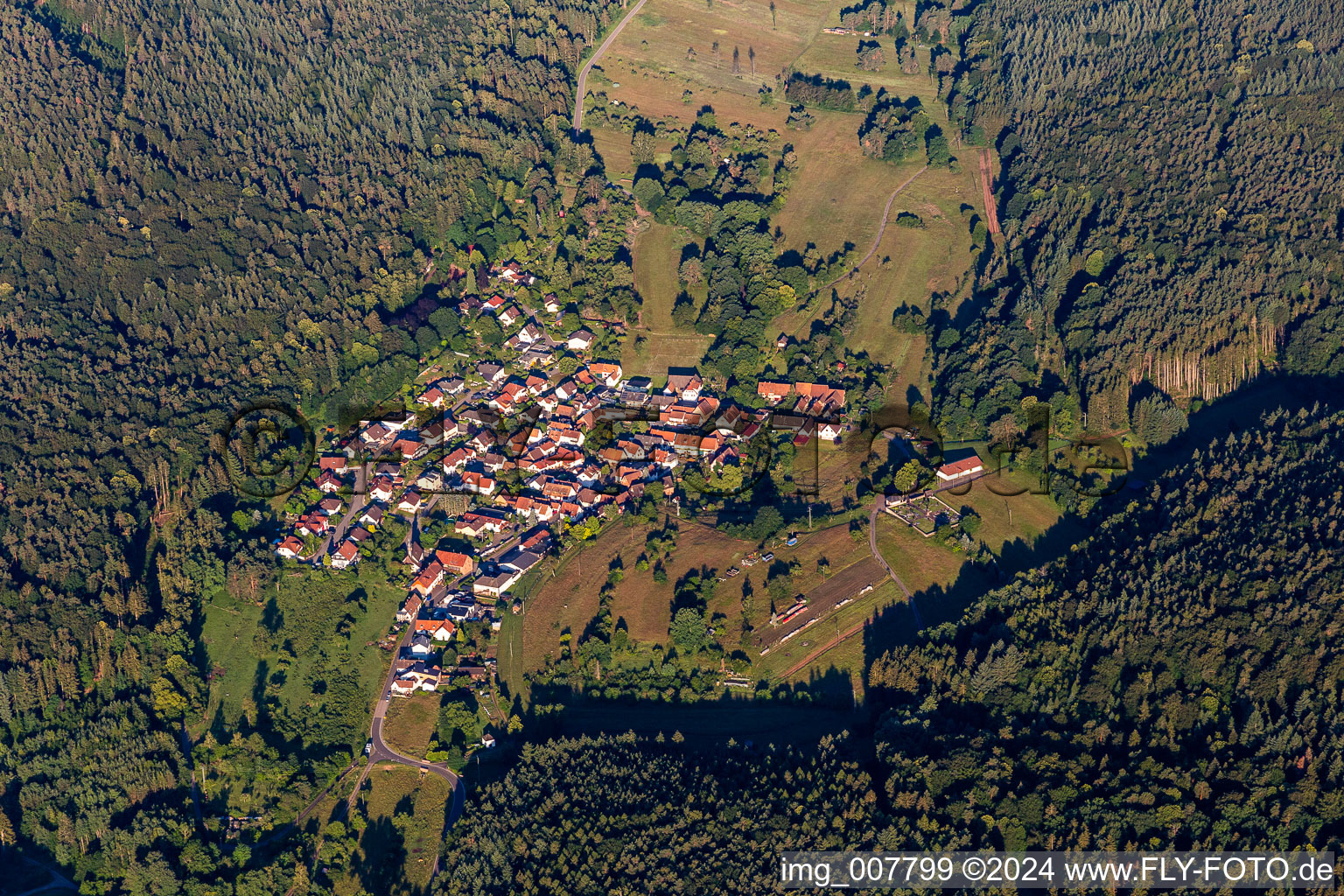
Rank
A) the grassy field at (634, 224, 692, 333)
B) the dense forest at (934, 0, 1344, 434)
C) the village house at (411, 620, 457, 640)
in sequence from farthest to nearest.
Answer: the grassy field at (634, 224, 692, 333)
the dense forest at (934, 0, 1344, 434)
the village house at (411, 620, 457, 640)

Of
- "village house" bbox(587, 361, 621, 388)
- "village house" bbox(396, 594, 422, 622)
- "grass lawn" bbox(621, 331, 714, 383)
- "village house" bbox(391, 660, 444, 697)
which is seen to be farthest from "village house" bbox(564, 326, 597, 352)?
"village house" bbox(391, 660, 444, 697)

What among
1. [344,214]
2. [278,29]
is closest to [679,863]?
[344,214]

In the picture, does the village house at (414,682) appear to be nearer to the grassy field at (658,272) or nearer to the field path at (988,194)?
the grassy field at (658,272)

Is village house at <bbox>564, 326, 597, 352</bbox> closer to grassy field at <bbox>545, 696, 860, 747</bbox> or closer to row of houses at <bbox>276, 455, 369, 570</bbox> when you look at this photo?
row of houses at <bbox>276, 455, 369, 570</bbox>

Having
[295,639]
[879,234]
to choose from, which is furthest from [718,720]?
[879,234]

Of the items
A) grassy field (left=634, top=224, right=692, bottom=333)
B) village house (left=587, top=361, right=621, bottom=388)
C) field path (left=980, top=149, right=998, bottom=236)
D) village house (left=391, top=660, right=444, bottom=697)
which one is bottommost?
village house (left=391, top=660, right=444, bottom=697)

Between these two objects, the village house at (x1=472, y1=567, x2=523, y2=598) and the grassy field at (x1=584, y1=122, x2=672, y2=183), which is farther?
the grassy field at (x1=584, y1=122, x2=672, y2=183)

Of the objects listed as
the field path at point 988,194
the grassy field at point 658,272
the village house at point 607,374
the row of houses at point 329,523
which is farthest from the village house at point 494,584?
the field path at point 988,194
